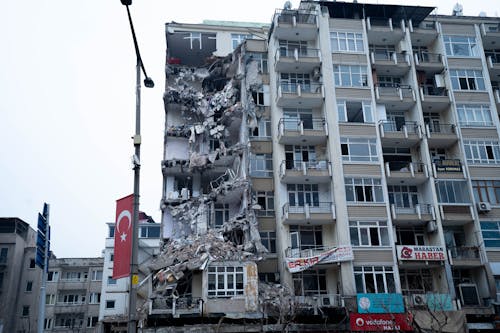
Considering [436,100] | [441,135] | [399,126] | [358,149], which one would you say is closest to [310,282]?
[358,149]

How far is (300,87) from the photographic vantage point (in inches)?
1526

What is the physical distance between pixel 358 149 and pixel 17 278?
47.9 m

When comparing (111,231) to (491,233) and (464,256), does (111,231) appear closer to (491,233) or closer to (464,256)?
(464,256)


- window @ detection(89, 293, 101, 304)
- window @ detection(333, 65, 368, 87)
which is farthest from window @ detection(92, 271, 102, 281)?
window @ detection(333, 65, 368, 87)

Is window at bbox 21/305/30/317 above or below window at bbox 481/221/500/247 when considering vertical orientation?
below

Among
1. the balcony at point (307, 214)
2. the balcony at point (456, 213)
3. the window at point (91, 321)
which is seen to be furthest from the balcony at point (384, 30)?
the window at point (91, 321)

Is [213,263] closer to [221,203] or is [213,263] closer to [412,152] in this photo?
[221,203]

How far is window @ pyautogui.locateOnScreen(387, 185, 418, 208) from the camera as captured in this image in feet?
122

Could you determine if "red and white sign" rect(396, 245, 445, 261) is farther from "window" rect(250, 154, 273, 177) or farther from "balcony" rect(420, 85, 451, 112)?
"balcony" rect(420, 85, 451, 112)

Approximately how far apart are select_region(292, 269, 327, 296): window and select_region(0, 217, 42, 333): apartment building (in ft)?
123

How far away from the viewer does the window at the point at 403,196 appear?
122 ft

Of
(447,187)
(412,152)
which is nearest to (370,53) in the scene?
(412,152)

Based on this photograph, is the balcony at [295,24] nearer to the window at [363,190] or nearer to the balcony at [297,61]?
the balcony at [297,61]

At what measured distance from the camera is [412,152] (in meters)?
39.0
